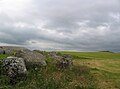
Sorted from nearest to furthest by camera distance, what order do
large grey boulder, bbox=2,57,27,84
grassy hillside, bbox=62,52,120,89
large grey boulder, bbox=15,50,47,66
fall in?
large grey boulder, bbox=2,57,27,84 → grassy hillside, bbox=62,52,120,89 → large grey boulder, bbox=15,50,47,66

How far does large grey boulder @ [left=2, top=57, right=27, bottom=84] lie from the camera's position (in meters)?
20.5

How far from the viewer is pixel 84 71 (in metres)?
26.9

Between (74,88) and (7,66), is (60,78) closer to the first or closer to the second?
(74,88)

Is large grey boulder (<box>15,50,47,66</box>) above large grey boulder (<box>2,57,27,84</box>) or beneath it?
above

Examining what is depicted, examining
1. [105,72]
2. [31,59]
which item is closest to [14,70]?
[31,59]

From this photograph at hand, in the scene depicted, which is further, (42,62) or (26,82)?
(42,62)

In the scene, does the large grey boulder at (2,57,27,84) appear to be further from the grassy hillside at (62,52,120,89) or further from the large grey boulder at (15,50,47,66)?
the grassy hillside at (62,52,120,89)

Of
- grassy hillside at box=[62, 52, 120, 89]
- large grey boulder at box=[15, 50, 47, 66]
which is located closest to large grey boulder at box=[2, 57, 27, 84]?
large grey boulder at box=[15, 50, 47, 66]

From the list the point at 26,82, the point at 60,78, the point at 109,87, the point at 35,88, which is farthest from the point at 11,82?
the point at 109,87

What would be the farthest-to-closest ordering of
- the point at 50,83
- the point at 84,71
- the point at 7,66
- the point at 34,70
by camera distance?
the point at 84,71, the point at 34,70, the point at 7,66, the point at 50,83

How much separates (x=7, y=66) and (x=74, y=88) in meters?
6.12

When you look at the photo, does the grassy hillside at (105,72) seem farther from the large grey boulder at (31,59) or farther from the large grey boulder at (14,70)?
the large grey boulder at (14,70)

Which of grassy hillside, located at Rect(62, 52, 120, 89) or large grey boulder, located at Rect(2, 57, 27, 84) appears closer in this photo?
large grey boulder, located at Rect(2, 57, 27, 84)

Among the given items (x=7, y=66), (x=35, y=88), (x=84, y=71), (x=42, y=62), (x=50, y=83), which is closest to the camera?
(x=35, y=88)
